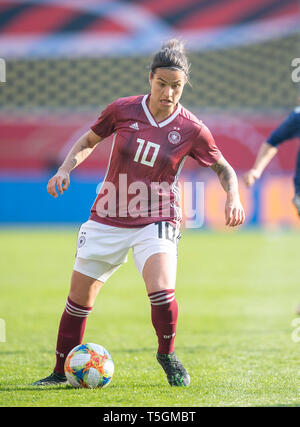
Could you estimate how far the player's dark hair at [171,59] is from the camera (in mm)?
4562

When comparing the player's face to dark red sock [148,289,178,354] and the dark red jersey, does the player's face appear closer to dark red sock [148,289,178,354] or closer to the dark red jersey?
the dark red jersey

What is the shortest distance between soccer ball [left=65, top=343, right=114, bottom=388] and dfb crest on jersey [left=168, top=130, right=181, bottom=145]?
55.8 inches

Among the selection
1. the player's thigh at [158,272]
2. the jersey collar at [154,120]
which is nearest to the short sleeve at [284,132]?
the jersey collar at [154,120]

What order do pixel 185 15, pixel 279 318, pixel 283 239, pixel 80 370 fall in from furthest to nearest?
pixel 185 15 → pixel 283 239 → pixel 279 318 → pixel 80 370

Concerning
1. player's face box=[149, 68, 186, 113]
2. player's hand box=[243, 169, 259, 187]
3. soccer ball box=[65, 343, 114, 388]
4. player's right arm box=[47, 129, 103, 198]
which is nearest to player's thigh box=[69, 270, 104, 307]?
soccer ball box=[65, 343, 114, 388]

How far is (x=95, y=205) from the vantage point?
4.81 meters

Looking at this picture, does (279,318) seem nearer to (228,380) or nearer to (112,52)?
(228,380)

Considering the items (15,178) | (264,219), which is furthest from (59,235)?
(264,219)

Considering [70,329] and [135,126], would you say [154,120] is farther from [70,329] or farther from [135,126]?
[70,329]

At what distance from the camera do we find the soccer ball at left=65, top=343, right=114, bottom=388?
15.0 ft

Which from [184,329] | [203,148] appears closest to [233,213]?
[203,148]

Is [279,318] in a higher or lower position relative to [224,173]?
lower

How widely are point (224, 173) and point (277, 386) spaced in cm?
139

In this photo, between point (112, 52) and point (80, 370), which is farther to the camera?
point (112, 52)
